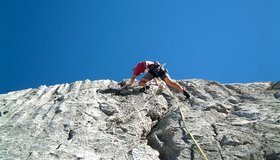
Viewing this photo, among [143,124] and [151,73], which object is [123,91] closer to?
[151,73]

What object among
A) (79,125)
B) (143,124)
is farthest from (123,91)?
(79,125)

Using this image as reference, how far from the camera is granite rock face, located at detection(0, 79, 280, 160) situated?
7.24 meters

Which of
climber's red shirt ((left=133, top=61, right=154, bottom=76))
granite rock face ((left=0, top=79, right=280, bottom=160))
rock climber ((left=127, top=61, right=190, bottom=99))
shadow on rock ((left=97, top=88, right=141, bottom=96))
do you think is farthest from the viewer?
climber's red shirt ((left=133, top=61, right=154, bottom=76))

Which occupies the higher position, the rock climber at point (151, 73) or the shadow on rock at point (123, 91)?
the rock climber at point (151, 73)

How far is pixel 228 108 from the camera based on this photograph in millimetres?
9805

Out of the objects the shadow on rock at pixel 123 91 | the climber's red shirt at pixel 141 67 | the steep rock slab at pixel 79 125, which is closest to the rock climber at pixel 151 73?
the climber's red shirt at pixel 141 67

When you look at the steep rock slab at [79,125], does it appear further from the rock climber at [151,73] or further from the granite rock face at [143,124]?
the rock climber at [151,73]

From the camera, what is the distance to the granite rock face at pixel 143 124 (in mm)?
7242

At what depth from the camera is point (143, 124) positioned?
8.93 metres

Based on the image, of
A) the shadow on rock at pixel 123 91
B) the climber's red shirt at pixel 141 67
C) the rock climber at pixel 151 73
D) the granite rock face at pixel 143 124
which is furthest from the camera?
the climber's red shirt at pixel 141 67

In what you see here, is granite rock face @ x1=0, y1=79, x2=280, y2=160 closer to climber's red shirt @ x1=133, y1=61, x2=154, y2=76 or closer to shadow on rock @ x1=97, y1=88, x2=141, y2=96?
shadow on rock @ x1=97, y1=88, x2=141, y2=96

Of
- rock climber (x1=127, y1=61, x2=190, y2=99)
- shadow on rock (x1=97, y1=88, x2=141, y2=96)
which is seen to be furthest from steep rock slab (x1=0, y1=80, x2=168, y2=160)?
rock climber (x1=127, y1=61, x2=190, y2=99)

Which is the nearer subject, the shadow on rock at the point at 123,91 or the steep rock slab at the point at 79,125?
the steep rock slab at the point at 79,125

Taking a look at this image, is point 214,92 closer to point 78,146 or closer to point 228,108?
point 228,108
